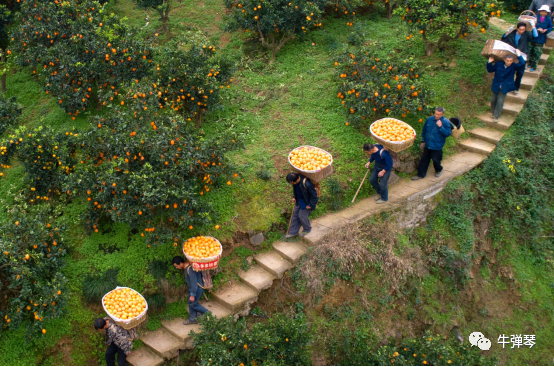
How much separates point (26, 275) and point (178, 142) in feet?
9.76

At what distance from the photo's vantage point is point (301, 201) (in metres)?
7.55

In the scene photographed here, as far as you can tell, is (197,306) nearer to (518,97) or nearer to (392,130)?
(392,130)

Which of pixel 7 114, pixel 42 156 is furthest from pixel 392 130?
pixel 7 114

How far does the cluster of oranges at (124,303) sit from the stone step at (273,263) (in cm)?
209

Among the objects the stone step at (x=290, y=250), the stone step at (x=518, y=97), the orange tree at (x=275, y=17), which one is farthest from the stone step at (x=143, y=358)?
the stone step at (x=518, y=97)

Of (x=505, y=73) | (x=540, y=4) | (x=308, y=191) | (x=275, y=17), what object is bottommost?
(x=308, y=191)

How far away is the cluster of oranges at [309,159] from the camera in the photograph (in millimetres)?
7426

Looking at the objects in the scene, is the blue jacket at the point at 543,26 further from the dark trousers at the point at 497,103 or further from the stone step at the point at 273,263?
the stone step at the point at 273,263

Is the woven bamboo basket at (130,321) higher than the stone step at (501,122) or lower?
lower

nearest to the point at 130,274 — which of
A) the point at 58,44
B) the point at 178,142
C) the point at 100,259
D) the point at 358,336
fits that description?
the point at 100,259

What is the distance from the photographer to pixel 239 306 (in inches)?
285

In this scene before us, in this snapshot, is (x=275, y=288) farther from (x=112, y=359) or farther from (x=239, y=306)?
(x=112, y=359)

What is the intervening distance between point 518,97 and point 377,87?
387cm

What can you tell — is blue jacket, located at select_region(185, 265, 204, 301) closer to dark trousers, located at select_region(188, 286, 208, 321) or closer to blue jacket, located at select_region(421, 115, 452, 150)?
dark trousers, located at select_region(188, 286, 208, 321)
